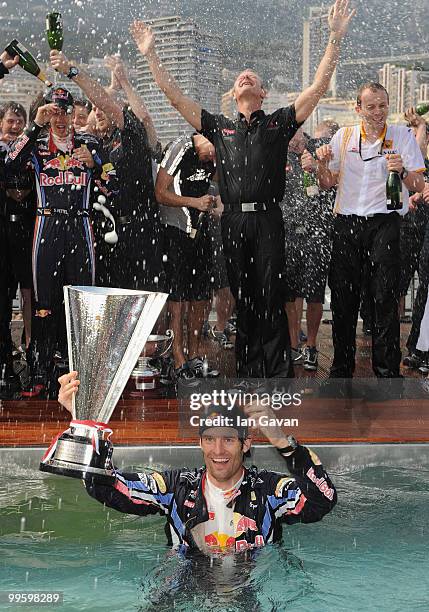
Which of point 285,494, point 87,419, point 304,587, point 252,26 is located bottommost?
point 304,587

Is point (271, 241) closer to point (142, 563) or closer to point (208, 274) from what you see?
point (208, 274)

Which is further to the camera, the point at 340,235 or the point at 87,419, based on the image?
the point at 340,235

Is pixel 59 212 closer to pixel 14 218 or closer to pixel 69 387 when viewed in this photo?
pixel 14 218

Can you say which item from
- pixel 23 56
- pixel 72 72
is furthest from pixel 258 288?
pixel 23 56

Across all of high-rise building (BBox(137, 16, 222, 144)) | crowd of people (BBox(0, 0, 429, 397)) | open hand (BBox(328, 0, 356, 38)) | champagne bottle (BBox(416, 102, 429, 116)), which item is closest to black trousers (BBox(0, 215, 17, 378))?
crowd of people (BBox(0, 0, 429, 397))

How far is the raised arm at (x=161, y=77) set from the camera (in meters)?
4.93

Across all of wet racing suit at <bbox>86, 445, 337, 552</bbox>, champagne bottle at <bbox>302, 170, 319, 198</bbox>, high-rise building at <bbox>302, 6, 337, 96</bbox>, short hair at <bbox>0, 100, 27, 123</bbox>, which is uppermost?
high-rise building at <bbox>302, 6, 337, 96</bbox>

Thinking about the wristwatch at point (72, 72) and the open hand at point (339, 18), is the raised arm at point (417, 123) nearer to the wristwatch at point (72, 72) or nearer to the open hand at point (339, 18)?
the open hand at point (339, 18)

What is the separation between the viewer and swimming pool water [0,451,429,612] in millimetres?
3229

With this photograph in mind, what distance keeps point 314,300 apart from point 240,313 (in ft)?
3.34

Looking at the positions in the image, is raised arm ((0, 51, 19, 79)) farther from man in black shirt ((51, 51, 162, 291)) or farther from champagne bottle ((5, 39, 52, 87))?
man in black shirt ((51, 51, 162, 291))

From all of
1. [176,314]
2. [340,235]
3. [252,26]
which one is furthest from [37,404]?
[252,26]

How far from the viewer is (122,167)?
17.3 feet

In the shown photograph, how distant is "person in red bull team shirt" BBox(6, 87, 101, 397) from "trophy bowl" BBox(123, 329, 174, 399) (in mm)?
491
